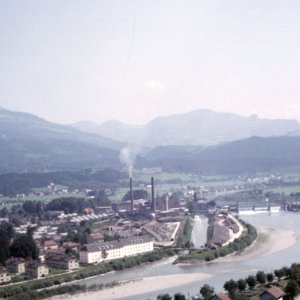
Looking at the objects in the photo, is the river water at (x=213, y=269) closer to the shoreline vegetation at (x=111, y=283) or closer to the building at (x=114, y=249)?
the shoreline vegetation at (x=111, y=283)

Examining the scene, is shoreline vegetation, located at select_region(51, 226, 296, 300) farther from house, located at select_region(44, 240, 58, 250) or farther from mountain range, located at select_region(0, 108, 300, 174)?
mountain range, located at select_region(0, 108, 300, 174)

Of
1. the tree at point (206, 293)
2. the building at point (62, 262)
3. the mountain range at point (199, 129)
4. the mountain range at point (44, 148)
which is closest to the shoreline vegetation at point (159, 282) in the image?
the tree at point (206, 293)

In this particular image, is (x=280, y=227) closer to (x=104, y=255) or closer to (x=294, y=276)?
(x=104, y=255)

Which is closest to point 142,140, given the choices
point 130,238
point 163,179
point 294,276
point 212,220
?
point 163,179

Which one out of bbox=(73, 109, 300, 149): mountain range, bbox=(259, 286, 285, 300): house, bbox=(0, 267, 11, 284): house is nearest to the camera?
bbox=(259, 286, 285, 300): house

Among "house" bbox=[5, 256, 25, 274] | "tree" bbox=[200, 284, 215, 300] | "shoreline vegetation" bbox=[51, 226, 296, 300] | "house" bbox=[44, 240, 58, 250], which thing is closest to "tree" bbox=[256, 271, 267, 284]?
"shoreline vegetation" bbox=[51, 226, 296, 300]
